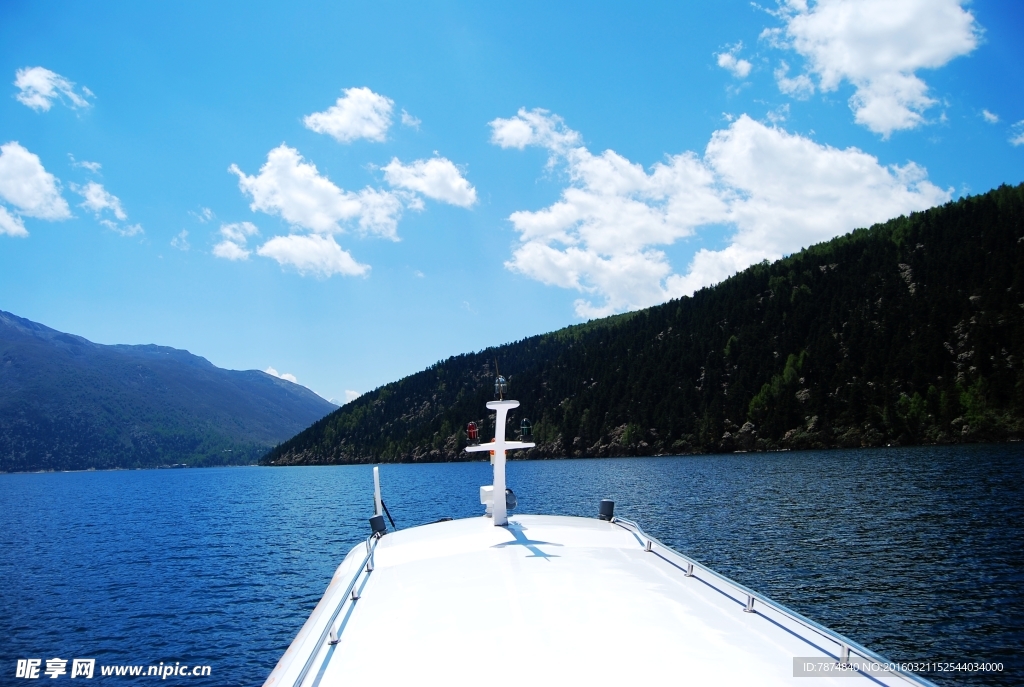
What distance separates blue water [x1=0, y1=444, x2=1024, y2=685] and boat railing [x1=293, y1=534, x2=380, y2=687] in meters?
7.96

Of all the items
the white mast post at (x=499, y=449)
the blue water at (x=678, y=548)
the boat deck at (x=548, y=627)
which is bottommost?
the blue water at (x=678, y=548)

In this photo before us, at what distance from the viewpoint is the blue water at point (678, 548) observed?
2516 cm

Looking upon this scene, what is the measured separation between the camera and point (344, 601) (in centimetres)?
1380

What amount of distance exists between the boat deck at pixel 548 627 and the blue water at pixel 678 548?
38.6ft

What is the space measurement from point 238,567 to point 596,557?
36.0 m

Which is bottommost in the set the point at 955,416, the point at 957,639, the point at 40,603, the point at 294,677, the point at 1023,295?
the point at 40,603

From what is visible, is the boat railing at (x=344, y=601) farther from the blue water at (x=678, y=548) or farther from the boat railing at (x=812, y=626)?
the blue water at (x=678, y=548)

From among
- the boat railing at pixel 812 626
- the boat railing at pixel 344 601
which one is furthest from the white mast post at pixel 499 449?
the boat railing at pixel 812 626

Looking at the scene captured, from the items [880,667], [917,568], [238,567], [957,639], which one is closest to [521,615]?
[880,667]

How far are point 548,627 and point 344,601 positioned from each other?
17.5 ft

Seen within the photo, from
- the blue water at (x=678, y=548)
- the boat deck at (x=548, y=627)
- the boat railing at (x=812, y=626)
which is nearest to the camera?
the boat deck at (x=548, y=627)

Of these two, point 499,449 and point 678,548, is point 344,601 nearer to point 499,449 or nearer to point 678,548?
point 499,449

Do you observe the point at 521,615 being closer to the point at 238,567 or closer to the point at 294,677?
the point at 294,677

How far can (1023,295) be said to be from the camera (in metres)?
190
